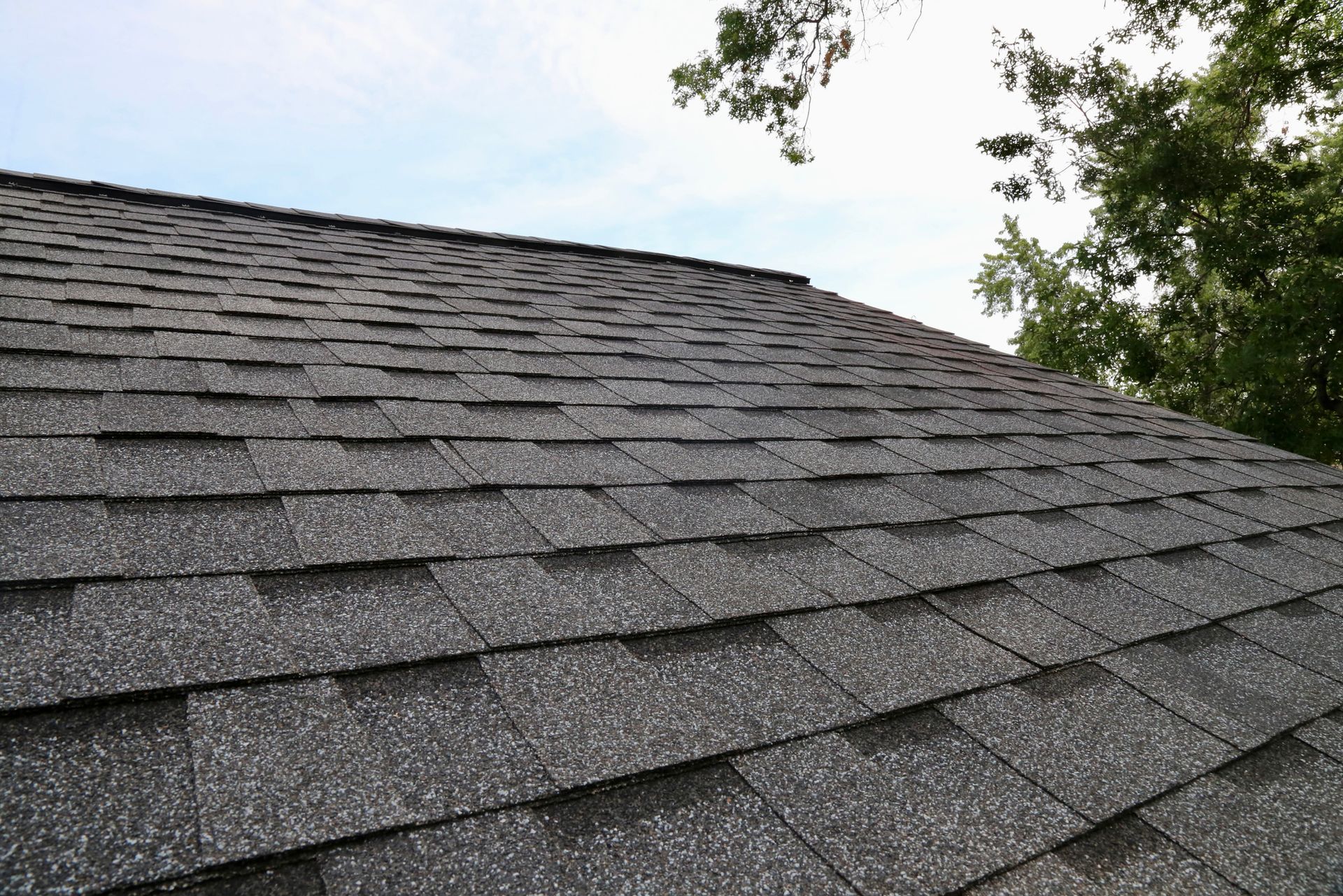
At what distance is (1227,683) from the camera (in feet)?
6.20

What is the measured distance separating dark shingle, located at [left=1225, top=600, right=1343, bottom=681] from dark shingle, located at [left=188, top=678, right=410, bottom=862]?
7.81ft

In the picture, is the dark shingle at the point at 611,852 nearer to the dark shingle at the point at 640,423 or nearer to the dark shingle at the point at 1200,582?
the dark shingle at the point at 640,423

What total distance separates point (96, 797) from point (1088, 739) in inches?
→ 63.5

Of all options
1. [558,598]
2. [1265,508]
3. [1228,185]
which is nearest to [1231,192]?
[1228,185]

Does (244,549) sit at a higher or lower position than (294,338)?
lower

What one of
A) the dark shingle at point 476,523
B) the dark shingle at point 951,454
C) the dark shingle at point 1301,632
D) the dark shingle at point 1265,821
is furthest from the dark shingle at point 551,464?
the dark shingle at point 1301,632

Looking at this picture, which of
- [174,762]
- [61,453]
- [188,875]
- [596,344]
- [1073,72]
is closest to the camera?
[188,875]

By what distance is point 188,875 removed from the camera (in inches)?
32.6

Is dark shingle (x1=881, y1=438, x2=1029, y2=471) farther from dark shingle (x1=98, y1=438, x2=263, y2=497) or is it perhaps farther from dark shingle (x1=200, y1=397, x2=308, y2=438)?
dark shingle (x1=98, y1=438, x2=263, y2=497)

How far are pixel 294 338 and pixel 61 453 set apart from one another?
116 cm

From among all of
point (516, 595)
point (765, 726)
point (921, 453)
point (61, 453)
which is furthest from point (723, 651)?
point (921, 453)

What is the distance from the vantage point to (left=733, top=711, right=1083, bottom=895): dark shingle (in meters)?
1.06

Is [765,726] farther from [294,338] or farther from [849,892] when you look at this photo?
[294,338]

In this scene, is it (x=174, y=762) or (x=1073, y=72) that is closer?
(x=174, y=762)
